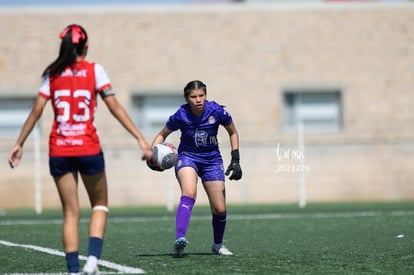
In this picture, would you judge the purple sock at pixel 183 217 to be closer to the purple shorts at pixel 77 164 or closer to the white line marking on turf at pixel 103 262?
the white line marking on turf at pixel 103 262

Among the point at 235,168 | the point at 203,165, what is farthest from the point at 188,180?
the point at 235,168

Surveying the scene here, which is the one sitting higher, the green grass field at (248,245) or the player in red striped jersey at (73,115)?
the player in red striped jersey at (73,115)

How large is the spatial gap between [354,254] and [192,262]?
6.41 ft

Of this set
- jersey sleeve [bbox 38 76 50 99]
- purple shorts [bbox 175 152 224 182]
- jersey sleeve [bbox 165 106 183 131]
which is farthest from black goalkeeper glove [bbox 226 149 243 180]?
jersey sleeve [bbox 38 76 50 99]

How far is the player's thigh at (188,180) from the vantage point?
1113 cm

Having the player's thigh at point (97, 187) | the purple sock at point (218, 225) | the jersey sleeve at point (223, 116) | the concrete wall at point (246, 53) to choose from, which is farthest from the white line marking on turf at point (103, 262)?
the concrete wall at point (246, 53)

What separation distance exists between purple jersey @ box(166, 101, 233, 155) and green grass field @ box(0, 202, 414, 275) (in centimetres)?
124

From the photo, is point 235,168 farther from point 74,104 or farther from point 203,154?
point 74,104

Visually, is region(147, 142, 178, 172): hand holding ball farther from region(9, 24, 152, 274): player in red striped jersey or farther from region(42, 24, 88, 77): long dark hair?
region(42, 24, 88, 77): long dark hair

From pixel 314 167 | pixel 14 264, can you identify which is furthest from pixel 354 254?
pixel 314 167

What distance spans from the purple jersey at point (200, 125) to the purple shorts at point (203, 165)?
0.24ft

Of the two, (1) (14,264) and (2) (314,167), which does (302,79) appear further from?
(1) (14,264)

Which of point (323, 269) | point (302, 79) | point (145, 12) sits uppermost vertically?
point (145, 12)

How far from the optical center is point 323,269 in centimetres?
945
